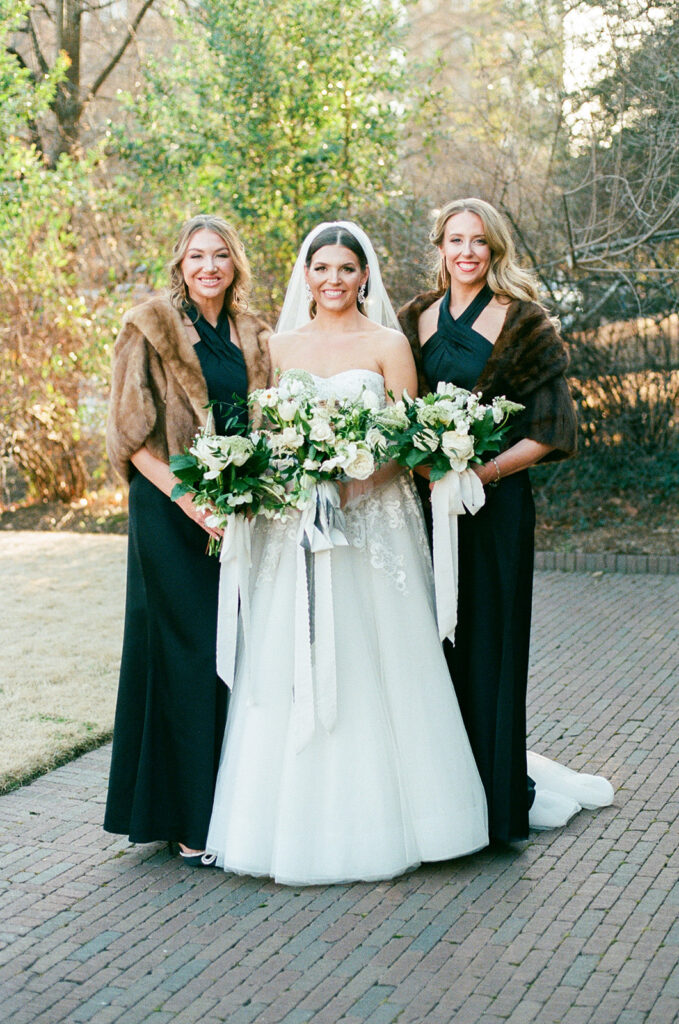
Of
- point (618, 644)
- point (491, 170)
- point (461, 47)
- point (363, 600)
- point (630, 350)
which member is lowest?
point (618, 644)

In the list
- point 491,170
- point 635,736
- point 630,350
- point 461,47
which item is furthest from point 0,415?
point 461,47

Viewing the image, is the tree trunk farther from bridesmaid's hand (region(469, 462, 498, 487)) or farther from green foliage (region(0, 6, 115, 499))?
bridesmaid's hand (region(469, 462, 498, 487))

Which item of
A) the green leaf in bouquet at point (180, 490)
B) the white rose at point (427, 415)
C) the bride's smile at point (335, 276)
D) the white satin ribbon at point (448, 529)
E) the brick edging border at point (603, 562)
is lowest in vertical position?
the brick edging border at point (603, 562)

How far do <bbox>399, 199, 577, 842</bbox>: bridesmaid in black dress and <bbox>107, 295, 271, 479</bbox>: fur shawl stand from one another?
3.26 feet

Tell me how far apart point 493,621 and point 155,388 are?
158 centimetres

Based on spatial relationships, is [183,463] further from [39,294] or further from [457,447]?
[39,294]

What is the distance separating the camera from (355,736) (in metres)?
4.32

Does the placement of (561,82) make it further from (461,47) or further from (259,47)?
(461,47)

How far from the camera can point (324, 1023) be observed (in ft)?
11.1

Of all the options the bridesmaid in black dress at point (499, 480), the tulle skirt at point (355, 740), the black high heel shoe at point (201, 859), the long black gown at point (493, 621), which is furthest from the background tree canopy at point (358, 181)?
the black high heel shoe at point (201, 859)

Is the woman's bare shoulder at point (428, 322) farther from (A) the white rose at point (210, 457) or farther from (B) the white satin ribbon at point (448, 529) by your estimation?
(A) the white rose at point (210, 457)

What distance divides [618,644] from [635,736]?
1910 mm

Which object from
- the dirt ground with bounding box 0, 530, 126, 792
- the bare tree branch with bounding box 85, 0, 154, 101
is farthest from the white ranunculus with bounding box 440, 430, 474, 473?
the bare tree branch with bounding box 85, 0, 154, 101

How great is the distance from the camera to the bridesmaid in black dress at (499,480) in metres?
4.56
